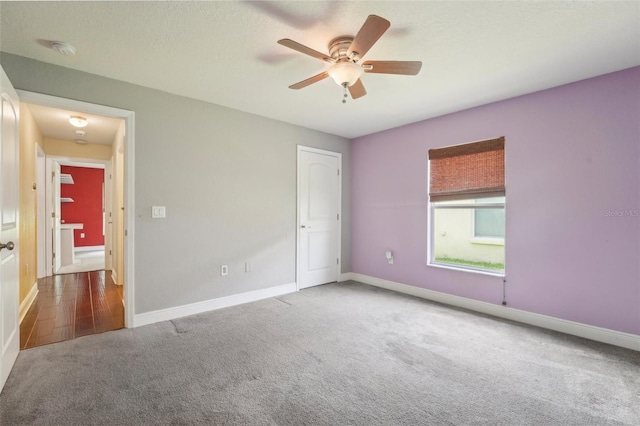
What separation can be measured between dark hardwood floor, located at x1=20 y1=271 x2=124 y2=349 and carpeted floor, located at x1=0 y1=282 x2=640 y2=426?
298mm

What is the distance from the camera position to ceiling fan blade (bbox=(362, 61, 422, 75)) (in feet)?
7.07

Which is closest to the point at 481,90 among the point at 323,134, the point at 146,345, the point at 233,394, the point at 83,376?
the point at 323,134

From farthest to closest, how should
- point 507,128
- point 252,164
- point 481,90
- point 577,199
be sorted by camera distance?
1. point 252,164
2. point 507,128
3. point 481,90
4. point 577,199

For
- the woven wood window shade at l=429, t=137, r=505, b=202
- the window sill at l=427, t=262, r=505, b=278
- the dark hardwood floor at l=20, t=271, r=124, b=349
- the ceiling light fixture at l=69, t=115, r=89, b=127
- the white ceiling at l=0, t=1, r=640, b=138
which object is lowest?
the dark hardwood floor at l=20, t=271, r=124, b=349

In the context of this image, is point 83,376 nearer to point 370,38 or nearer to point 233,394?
point 233,394

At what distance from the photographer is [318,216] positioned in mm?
4812

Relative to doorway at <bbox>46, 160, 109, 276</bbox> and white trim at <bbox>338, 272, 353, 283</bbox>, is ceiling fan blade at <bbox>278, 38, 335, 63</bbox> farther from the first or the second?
doorway at <bbox>46, 160, 109, 276</bbox>

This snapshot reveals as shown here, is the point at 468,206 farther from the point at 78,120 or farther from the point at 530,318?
the point at 78,120

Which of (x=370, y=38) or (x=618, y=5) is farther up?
(x=618, y=5)

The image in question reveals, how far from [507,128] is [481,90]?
603mm

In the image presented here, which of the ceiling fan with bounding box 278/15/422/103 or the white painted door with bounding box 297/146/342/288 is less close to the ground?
the ceiling fan with bounding box 278/15/422/103

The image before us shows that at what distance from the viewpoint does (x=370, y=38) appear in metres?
1.88

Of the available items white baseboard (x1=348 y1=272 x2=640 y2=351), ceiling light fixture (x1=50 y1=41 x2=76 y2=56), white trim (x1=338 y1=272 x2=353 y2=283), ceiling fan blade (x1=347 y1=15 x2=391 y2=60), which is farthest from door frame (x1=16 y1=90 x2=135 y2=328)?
white baseboard (x1=348 y1=272 x2=640 y2=351)

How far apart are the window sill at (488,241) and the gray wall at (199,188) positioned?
8.27 feet
